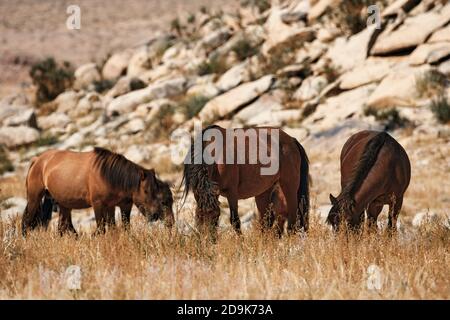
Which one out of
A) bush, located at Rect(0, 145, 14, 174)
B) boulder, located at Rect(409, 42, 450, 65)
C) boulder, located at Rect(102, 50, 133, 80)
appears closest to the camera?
boulder, located at Rect(409, 42, 450, 65)

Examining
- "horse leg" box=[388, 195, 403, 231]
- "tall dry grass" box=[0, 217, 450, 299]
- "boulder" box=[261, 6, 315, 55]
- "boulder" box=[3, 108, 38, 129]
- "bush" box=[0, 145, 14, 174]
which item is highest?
"boulder" box=[261, 6, 315, 55]

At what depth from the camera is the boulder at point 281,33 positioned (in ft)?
72.8

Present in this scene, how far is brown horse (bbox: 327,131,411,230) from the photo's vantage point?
5695 mm

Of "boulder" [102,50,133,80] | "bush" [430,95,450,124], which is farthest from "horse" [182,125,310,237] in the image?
"boulder" [102,50,133,80]

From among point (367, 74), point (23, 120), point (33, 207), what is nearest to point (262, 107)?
point (367, 74)

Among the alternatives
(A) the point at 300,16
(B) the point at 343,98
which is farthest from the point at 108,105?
(B) the point at 343,98

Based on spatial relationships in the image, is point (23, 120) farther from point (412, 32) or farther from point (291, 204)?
point (291, 204)

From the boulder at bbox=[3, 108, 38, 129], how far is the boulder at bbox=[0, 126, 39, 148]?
0.92m

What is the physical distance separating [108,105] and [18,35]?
109ft

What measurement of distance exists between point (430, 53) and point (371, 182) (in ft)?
38.8

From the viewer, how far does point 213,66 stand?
24312mm

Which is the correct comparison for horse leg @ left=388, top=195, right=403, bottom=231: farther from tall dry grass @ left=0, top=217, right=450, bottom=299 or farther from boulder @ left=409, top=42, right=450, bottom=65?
boulder @ left=409, top=42, right=450, bottom=65
